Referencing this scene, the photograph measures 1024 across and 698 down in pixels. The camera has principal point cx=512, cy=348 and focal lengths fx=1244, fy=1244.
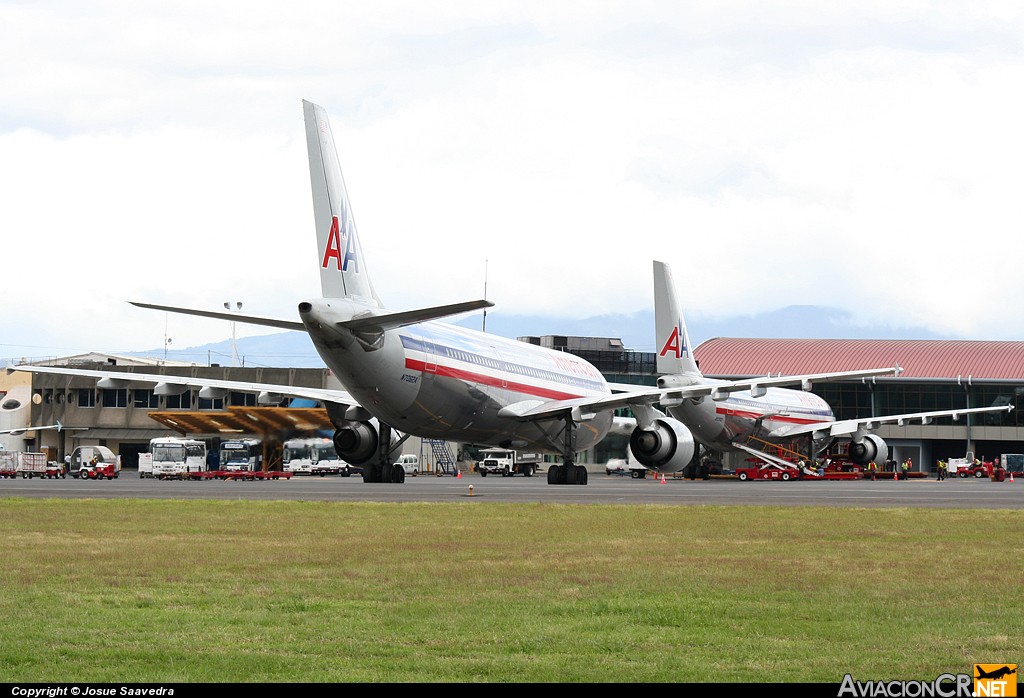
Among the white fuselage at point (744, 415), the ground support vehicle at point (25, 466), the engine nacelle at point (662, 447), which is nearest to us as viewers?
the engine nacelle at point (662, 447)

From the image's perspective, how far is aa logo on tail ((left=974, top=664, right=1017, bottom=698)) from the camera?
23.8 feet

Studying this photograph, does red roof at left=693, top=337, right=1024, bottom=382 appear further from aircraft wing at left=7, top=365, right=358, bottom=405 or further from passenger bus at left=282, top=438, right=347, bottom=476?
aircraft wing at left=7, top=365, right=358, bottom=405

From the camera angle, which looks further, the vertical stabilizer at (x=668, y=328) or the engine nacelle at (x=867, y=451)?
the engine nacelle at (x=867, y=451)

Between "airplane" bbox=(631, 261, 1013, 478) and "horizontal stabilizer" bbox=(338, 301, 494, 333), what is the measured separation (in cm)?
1507

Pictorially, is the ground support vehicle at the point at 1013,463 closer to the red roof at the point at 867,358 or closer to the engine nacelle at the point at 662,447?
the red roof at the point at 867,358

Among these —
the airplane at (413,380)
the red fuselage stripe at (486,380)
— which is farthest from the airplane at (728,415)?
the red fuselage stripe at (486,380)

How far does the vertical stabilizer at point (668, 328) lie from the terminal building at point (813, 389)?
39742 millimetres

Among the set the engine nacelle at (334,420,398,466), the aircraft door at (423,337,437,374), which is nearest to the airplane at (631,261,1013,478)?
the engine nacelle at (334,420,398,466)

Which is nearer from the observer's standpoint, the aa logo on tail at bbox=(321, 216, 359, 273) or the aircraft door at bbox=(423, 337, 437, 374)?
the aa logo on tail at bbox=(321, 216, 359, 273)

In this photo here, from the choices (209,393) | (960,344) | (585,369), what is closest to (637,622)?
(209,393)

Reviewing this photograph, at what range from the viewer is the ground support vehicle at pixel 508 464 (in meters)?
89.6

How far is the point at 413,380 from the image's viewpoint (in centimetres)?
3731

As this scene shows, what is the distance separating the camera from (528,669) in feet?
27.3

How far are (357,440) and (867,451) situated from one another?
140 feet
